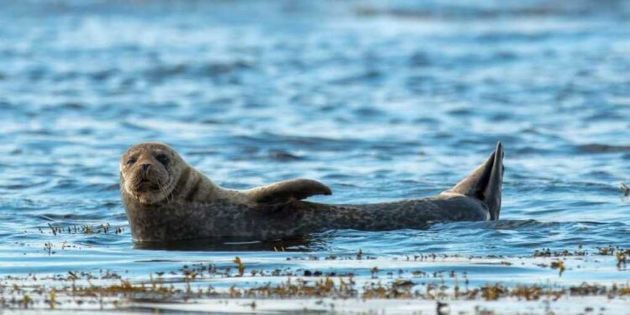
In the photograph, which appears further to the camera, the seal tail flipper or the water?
the seal tail flipper

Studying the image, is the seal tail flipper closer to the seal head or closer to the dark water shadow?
the dark water shadow

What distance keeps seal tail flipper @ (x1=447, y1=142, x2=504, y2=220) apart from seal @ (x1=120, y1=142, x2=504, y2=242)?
1.84 ft

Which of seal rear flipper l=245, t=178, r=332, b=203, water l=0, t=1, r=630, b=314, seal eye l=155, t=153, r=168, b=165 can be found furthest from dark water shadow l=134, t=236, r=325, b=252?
seal eye l=155, t=153, r=168, b=165

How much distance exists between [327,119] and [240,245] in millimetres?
10683

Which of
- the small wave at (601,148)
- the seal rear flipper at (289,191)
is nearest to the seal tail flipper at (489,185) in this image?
the seal rear flipper at (289,191)

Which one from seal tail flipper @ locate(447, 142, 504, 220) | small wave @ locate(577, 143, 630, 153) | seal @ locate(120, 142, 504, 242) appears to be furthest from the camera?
small wave @ locate(577, 143, 630, 153)

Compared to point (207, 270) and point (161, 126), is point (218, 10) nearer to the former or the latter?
point (161, 126)

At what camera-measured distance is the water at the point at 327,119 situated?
39.1 ft

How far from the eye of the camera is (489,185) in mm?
13094

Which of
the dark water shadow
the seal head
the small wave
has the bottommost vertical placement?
the dark water shadow

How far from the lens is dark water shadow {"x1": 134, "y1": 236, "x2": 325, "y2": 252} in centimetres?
1168

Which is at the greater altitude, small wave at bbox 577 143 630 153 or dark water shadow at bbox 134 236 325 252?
small wave at bbox 577 143 630 153

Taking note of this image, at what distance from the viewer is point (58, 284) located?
9.84 meters

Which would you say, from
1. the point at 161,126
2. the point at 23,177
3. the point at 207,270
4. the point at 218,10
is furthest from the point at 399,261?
the point at 218,10
